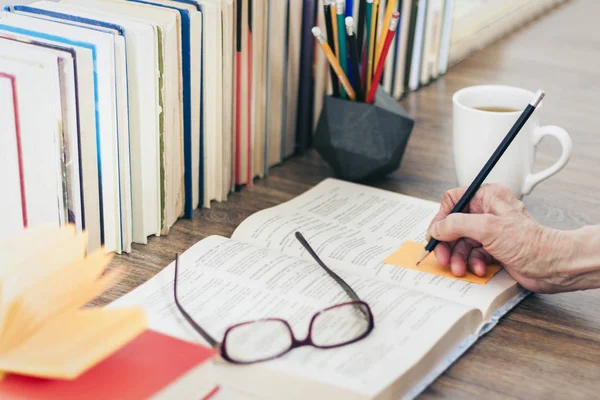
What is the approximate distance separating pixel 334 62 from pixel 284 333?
0.43 meters

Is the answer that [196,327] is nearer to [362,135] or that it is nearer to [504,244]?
[504,244]

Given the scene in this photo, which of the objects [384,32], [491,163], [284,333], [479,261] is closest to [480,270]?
[479,261]

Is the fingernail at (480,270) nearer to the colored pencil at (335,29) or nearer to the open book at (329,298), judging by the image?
the open book at (329,298)

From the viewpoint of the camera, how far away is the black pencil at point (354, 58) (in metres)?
0.99

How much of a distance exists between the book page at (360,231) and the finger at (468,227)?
45 mm

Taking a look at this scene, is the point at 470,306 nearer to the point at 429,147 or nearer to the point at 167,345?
the point at 167,345

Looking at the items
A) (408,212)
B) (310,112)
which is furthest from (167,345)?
(310,112)

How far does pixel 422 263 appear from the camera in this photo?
2.84ft

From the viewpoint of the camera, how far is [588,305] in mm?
831

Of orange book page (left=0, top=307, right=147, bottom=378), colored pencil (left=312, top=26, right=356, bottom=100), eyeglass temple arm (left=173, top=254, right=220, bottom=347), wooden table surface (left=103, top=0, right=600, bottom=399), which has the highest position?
colored pencil (left=312, top=26, right=356, bottom=100)

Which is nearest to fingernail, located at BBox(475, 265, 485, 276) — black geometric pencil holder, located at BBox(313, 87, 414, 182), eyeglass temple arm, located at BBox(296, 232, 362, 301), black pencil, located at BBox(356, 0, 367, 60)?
eyeglass temple arm, located at BBox(296, 232, 362, 301)

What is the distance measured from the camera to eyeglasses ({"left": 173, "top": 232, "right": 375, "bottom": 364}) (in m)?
0.68

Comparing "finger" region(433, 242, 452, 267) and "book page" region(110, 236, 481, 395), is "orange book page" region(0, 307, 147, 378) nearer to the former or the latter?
"book page" region(110, 236, 481, 395)

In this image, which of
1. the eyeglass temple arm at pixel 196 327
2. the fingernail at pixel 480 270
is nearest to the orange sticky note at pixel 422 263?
the fingernail at pixel 480 270
